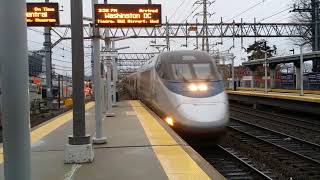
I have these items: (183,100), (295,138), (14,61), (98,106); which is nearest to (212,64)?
(183,100)

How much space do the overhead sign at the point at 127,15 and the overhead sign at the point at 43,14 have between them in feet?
10.6

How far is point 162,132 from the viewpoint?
11680mm

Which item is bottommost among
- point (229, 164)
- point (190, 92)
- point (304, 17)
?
point (229, 164)

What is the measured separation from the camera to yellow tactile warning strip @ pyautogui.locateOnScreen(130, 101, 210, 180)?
6.79 metres

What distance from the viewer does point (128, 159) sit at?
26.6 feet

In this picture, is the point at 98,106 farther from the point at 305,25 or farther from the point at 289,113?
the point at 305,25

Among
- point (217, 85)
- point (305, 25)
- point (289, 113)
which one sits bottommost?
point (289, 113)

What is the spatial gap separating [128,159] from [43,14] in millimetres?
8037

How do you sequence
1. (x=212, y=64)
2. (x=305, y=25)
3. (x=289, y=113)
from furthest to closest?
1. (x=305, y=25)
2. (x=289, y=113)
3. (x=212, y=64)

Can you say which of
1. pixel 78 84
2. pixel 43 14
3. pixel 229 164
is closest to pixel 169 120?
pixel 229 164

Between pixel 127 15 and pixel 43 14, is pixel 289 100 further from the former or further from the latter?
pixel 127 15

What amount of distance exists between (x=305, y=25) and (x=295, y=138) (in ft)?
121

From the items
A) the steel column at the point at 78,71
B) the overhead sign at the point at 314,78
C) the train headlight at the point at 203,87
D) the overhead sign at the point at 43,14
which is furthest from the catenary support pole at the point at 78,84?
the overhead sign at the point at 314,78

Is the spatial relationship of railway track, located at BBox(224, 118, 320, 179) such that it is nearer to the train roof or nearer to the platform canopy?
the train roof
